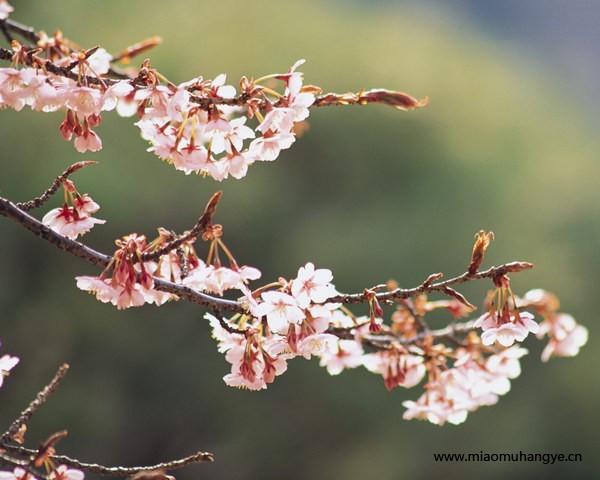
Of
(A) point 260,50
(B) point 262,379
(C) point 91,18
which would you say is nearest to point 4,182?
(C) point 91,18

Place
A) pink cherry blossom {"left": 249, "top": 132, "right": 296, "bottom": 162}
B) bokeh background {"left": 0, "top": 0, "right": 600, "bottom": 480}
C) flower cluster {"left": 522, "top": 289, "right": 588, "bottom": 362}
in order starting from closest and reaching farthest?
pink cherry blossom {"left": 249, "top": 132, "right": 296, "bottom": 162} → flower cluster {"left": 522, "top": 289, "right": 588, "bottom": 362} → bokeh background {"left": 0, "top": 0, "right": 600, "bottom": 480}

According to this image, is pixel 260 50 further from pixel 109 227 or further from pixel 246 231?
pixel 109 227

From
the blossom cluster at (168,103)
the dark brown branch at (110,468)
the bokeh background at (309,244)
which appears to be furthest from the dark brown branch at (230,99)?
the bokeh background at (309,244)

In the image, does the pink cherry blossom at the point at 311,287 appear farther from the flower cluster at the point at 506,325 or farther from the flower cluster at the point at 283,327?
the flower cluster at the point at 506,325

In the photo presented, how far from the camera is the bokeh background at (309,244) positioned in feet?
11.7

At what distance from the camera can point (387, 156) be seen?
427 cm

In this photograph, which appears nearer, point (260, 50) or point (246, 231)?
point (246, 231)

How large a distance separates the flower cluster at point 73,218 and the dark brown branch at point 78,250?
0.30 ft

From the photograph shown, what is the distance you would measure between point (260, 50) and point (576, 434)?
270 centimetres

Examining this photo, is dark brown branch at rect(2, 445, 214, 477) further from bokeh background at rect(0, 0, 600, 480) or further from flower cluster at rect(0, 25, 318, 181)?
bokeh background at rect(0, 0, 600, 480)

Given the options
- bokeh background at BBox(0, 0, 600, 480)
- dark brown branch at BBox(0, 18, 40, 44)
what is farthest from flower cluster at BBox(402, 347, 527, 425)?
bokeh background at BBox(0, 0, 600, 480)

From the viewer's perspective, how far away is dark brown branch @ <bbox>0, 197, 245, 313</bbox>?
0.71 m

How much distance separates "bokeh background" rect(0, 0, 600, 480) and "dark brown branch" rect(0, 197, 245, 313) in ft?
9.02

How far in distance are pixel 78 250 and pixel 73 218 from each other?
0.13 m
